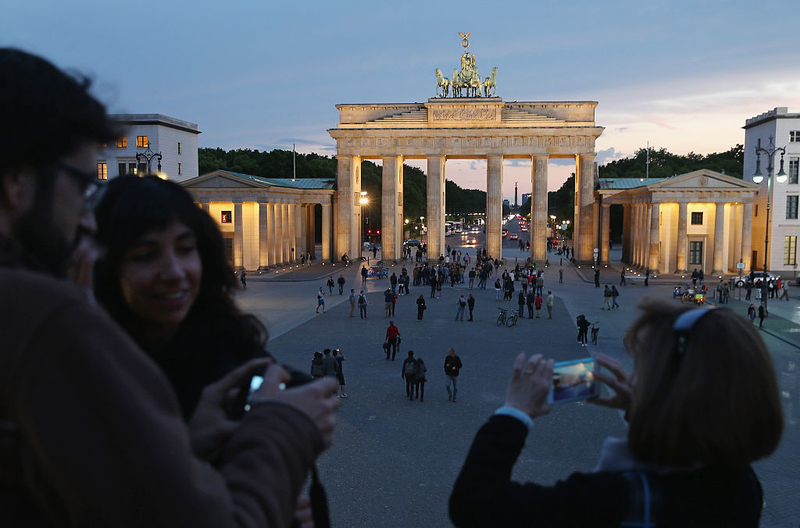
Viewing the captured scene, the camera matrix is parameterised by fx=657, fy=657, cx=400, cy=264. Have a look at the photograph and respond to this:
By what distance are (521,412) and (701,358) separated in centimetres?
74

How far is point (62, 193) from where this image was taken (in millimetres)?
1651

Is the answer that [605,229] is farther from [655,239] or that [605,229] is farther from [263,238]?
[263,238]

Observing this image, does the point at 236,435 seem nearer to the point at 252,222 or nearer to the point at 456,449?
the point at 456,449

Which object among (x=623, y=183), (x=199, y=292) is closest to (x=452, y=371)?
(x=199, y=292)

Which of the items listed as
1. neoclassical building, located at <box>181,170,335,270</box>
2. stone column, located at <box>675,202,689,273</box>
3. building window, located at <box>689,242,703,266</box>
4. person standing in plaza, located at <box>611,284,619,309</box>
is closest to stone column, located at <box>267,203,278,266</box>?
neoclassical building, located at <box>181,170,335,270</box>

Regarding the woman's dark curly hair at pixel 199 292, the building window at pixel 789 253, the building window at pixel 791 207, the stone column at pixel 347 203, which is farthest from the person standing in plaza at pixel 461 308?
the building window at pixel 791 207

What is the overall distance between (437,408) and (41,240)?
15678 millimetres

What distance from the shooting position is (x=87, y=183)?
1732mm

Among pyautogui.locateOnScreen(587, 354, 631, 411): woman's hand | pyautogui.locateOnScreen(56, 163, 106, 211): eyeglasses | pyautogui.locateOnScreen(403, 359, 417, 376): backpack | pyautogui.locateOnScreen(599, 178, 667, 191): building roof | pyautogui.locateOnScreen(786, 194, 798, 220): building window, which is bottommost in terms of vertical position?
pyautogui.locateOnScreen(403, 359, 417, 376): backpack

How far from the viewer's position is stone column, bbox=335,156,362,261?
66.1 m

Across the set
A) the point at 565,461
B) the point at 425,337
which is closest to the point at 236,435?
the point at 565,461

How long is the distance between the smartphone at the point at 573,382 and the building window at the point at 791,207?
197 feet

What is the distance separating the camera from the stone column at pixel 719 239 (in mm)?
53219

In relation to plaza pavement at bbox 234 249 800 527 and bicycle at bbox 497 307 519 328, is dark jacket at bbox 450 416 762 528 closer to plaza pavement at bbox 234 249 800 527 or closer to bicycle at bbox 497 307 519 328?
plaza pavement at bbox 234 249 800 527
